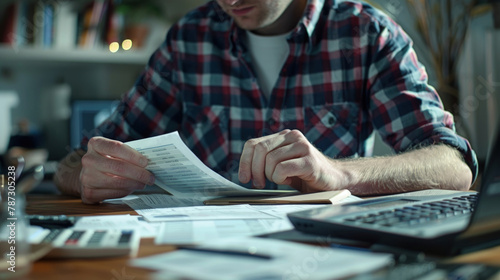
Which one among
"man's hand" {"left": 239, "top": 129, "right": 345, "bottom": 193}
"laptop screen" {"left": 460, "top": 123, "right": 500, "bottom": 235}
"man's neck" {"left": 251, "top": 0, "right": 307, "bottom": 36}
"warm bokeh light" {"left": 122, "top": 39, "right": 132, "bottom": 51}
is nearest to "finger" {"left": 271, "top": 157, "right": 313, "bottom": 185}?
"man's hand" {"left": 239, "top": 129, "right": 345, "bottom": 193}

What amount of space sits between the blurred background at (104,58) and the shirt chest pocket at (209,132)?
31.6 inches

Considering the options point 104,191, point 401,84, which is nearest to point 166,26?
point 401,84

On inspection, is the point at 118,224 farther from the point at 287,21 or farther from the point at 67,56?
the point at 67,56

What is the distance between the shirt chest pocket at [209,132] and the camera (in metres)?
1.43

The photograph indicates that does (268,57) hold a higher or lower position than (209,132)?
higher

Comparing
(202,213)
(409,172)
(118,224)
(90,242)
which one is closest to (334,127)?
(409,172)

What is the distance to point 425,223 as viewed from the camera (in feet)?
1.85

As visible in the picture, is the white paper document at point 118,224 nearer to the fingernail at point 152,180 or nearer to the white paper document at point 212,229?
the white paper document at point 212,229

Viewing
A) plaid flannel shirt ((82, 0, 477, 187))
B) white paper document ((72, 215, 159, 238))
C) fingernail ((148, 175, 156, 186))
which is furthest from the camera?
plaid flannel shirt ((82, 0, 477, 187))

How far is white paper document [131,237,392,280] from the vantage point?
0.41 meters

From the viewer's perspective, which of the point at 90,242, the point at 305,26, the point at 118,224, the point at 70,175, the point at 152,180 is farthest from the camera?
→ the point at 305,26

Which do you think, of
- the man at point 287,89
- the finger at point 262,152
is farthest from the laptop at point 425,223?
the man at point 287,89

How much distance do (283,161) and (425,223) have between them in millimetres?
333

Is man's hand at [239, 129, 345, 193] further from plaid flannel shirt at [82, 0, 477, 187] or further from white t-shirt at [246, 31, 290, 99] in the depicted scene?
white t-shirt at [246, 31, 290, 99]
